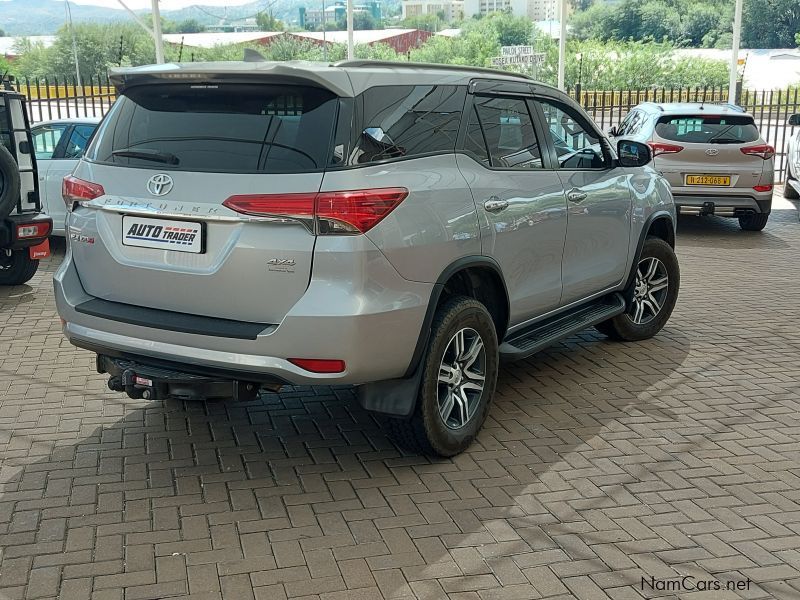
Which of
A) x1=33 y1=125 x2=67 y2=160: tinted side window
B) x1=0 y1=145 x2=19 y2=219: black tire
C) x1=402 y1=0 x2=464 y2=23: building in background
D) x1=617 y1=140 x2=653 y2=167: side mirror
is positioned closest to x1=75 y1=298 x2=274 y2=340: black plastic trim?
x1=617 y1=140 x2=653 y2=167: side mirror

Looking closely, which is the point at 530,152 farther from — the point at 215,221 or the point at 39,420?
the point at 39,420

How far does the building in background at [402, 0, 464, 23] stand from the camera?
154 metres

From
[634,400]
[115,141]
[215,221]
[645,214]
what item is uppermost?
[115,141]

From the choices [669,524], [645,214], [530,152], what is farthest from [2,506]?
[645,214]

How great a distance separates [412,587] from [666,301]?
4.28 meters

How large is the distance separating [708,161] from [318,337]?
30.6 ft

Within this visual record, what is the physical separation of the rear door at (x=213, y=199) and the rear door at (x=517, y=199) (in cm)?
107

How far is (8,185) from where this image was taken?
8.07 metres

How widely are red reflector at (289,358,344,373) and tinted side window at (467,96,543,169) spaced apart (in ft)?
4.91

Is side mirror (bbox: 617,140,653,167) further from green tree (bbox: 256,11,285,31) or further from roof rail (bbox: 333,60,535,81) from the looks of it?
green tree (bbox: 256,11,285,31)

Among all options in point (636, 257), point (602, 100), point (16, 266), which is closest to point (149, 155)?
point (636, 257)

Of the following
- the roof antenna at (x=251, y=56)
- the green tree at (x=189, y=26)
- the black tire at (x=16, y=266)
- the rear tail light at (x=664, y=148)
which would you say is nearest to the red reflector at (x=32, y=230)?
the black tire at (x=16, y=266)

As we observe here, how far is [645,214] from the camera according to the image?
21.5 feet

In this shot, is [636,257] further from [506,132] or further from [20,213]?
[20,213]
